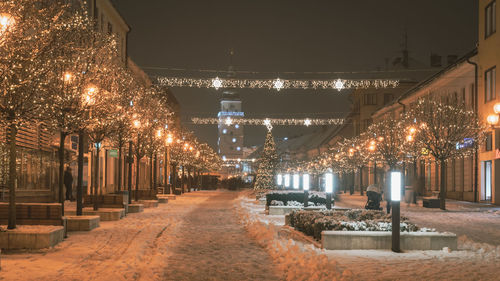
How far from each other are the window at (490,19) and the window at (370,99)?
150 feet

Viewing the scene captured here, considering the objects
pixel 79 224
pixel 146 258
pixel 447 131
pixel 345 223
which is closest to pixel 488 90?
pixel 447 131

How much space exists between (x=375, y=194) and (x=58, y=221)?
12.9m

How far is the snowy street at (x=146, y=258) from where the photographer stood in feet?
34.4

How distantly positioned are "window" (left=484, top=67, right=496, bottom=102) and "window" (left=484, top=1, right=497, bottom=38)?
7.32 feet

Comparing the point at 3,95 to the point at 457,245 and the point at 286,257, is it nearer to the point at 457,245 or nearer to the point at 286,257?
the point at 286,257

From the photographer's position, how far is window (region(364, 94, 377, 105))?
84.4 metres

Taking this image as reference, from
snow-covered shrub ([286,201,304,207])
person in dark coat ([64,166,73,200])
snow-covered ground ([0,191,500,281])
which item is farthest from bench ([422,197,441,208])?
person in dark coat ([64,166,73,200])

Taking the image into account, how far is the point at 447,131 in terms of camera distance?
33281 millimetres

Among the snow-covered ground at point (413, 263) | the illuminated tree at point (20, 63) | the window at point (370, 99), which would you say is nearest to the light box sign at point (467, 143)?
the snow-covered ground at point (413, 263)

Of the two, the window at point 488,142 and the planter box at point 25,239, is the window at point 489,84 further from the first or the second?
the planter box at point 25,239

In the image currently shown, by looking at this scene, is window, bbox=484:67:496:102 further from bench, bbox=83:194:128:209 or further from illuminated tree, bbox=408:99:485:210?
bench, bbox=83:194:128:209

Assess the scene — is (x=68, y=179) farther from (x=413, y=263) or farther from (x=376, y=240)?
(x=413, y=263)

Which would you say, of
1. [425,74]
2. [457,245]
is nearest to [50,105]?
[457,245]

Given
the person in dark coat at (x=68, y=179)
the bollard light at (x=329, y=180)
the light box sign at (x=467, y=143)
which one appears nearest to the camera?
the bollard light at (x=329, y=180)
